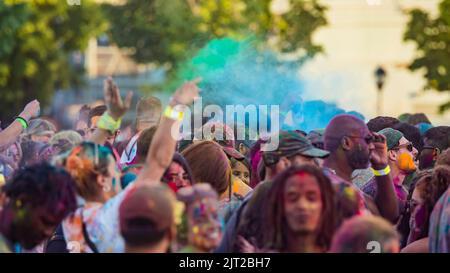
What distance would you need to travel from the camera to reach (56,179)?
5973 mm

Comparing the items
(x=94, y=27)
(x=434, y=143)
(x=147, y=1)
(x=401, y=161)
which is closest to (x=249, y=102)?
(x=434, y=143)

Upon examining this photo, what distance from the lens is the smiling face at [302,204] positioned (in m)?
5.68

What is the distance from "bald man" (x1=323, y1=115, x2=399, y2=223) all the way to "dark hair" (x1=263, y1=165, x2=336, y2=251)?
162 cm

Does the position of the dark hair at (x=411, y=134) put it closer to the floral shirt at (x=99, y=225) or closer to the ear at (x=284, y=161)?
the ear at (x=284, y=161)

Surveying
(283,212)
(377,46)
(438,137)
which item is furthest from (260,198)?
(377,46)

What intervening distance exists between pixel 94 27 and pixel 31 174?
89.0ft

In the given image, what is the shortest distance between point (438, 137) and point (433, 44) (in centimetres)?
1303

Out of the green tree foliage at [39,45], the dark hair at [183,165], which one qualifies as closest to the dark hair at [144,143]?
the dark hair at [183,165]

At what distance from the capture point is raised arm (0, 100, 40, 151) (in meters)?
8.41

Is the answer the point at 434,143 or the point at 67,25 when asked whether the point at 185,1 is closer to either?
the point at 67,25

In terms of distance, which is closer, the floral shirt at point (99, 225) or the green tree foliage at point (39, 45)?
the floral shirt at point (99, 225)

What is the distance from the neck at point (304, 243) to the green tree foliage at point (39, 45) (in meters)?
20.3

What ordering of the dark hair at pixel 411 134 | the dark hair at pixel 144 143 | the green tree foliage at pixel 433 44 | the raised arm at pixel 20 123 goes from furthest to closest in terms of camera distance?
the green tree foliage at pixel 433 44
the dark hair at pixel 411 134
the raised arm at pixel 20 123
the dark hair at pixel 144 143

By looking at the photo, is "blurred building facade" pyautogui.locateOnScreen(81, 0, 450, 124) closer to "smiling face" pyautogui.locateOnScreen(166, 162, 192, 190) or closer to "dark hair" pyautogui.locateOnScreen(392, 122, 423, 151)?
"dark hair" pyautogui.locateOnScreen(392, 122, 423, 151)
